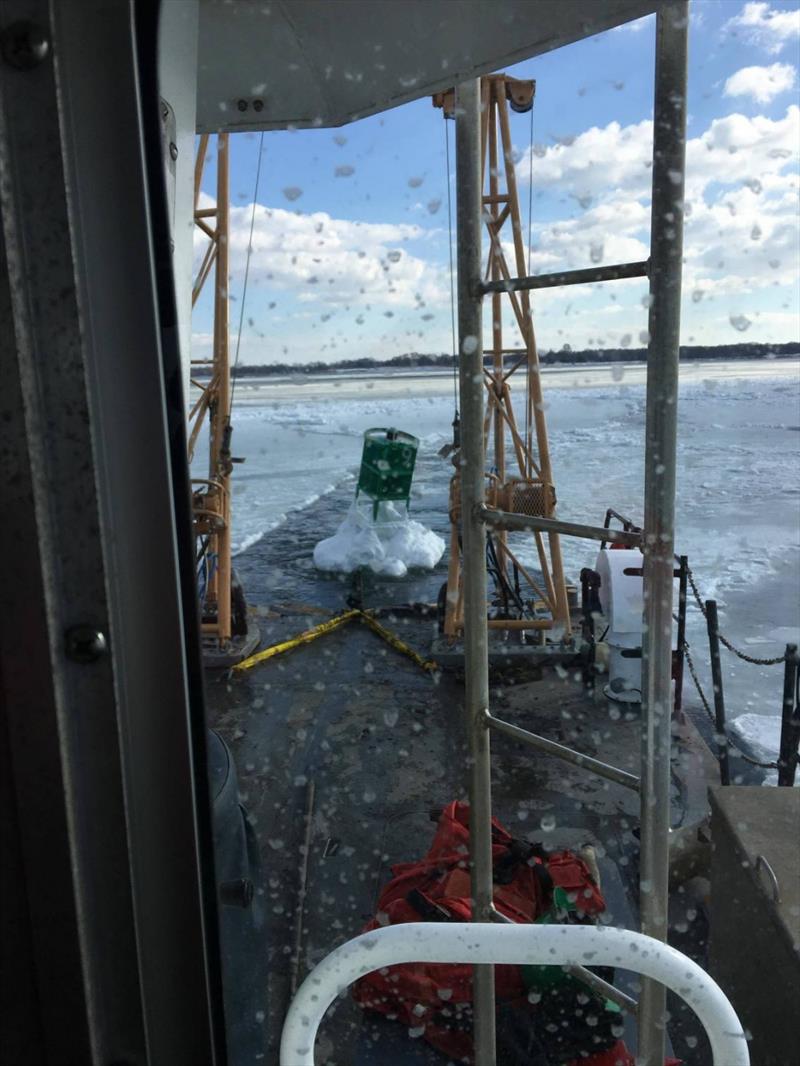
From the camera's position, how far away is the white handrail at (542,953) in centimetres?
93

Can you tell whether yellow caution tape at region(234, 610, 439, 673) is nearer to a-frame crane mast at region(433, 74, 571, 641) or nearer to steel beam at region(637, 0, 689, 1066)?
a-frame crane mast at region(433, 74, 571, 641)

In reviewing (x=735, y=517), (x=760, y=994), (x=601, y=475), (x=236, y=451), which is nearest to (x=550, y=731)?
(x=760, y=994)

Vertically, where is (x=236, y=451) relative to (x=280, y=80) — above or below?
below

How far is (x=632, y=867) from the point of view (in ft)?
16.4

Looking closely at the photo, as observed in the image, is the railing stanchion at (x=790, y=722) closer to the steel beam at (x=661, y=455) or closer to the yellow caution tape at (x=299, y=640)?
the steel beam at (x=661, y=455)

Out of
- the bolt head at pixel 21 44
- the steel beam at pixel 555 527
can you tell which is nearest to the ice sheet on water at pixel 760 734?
the steel beam at pixel 555 527

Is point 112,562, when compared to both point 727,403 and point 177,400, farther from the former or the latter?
point 727,403

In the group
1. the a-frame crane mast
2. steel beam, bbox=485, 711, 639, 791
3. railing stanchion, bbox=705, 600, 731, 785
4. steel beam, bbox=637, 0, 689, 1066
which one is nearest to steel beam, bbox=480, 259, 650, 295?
steel beam, bbox=637, 0, 689, 1066

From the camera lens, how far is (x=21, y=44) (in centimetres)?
75

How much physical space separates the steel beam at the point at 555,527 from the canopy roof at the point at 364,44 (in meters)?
1.02

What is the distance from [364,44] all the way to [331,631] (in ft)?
29.8

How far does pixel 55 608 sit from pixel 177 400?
280 mm

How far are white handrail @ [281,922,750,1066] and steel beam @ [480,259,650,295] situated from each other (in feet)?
3.58

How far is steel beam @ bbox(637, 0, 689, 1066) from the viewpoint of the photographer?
1374 mm
